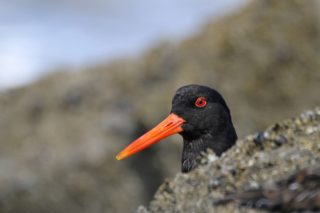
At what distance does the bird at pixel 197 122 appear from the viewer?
961 cm

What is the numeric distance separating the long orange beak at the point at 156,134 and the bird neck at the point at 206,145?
27 centimetres

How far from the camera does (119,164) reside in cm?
1902

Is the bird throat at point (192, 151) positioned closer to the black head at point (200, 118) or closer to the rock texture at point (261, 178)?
the black head at point (200, 118)

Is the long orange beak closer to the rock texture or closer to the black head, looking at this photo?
the black head

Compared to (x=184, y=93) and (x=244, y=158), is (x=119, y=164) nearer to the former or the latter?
(x=184, y=93)

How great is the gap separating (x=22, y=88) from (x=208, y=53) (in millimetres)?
6216

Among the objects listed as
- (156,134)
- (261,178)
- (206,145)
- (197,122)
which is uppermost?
(156,134)

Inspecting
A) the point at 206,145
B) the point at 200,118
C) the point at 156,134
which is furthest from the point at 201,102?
the point at 156,134

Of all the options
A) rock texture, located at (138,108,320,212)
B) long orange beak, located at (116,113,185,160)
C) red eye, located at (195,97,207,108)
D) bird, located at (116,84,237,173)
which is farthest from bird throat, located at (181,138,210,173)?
rock texture, located at (138,108,320,212)

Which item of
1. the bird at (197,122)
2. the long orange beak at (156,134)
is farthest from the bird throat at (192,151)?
the long orange beak at (156,134)

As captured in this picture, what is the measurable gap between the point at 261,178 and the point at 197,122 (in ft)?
11.7

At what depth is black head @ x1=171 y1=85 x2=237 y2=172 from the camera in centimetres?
966

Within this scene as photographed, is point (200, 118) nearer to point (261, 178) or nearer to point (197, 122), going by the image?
point (197, 122)

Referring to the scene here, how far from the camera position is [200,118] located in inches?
386
